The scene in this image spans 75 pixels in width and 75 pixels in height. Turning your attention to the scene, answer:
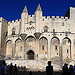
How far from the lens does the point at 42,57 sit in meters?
35.1

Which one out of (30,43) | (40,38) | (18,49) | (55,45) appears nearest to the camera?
(55,45)

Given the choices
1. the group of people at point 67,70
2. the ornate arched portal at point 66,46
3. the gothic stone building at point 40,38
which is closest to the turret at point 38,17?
the gothic stone building at point 40,38

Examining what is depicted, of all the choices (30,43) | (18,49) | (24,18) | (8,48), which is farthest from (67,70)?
(8,48)

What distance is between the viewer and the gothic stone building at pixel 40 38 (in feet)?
115

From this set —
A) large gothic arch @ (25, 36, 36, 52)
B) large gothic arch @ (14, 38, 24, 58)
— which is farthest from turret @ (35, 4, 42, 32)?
large gothic arch @ (14, 38, 24, 58)

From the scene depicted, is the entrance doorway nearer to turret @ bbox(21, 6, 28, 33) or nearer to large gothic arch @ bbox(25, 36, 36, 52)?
large gothic arch @ bbox(25, 36, 36, 52)

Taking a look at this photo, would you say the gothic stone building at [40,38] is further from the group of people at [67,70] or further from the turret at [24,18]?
the group of people at [67,70]

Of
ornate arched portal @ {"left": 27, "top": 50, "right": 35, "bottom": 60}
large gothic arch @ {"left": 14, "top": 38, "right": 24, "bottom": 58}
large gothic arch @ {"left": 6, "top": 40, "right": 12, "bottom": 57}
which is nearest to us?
ornate arched portal @ {"left": 27, "top": 50, "right": 35, "bottom": 60}

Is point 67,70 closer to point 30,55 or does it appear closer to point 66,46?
point 66,46

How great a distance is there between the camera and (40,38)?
117ft

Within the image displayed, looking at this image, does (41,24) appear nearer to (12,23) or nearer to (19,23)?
(19,23)

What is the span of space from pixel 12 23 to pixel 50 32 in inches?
544

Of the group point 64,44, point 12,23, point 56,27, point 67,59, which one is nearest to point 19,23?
point 12,23

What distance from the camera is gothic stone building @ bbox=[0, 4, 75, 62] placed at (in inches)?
1383
